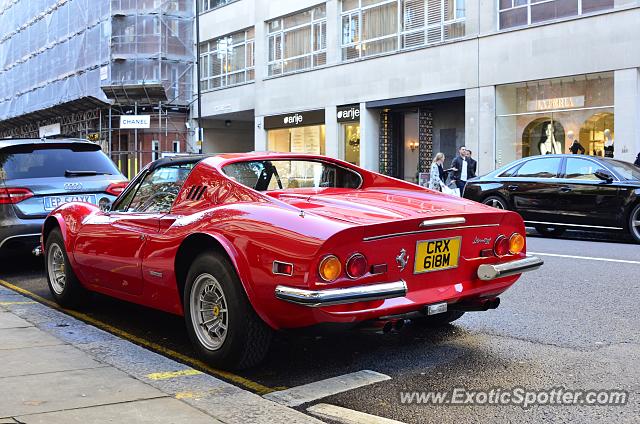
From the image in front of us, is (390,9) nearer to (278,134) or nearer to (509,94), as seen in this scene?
(509,94)

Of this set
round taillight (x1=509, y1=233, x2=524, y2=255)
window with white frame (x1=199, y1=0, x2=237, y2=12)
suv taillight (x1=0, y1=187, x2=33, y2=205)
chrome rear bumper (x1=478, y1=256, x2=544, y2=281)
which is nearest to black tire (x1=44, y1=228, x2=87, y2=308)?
suv taillight (x1=0, y1=187, x2=33, y2=205)

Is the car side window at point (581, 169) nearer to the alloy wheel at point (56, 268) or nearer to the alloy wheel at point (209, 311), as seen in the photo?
the alloy wheel at point (56, 268)

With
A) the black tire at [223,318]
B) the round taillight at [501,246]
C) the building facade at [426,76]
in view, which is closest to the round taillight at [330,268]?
the black tire at [223,318]

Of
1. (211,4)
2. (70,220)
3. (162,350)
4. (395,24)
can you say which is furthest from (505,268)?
(211,4)

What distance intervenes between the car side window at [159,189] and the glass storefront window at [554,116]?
1677 centimetres

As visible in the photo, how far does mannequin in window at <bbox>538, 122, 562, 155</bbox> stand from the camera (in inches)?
824

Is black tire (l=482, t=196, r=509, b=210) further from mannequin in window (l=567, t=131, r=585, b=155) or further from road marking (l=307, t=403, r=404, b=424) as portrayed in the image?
road marking (l=307, t=403, r=404, b=424)

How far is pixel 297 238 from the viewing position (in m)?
3.91

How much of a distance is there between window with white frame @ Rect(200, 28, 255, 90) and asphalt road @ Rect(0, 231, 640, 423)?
93.5 feet

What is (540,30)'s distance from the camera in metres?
20.7

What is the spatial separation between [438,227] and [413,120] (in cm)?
2297

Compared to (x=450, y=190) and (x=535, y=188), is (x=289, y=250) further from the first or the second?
(x=450, y=190)

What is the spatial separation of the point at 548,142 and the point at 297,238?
18.8m

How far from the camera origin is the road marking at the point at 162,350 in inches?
164
